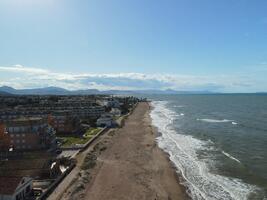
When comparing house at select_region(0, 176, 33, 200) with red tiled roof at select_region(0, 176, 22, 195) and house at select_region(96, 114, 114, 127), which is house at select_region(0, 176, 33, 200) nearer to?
red tiled roof at select_region(0, 176, 22, 195)

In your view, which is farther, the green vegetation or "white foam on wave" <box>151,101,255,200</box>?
the green vegetation

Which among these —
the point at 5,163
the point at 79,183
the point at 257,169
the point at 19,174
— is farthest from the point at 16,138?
the point at 257,169

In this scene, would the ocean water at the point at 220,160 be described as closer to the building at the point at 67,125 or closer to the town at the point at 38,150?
the town at the point at 38,150

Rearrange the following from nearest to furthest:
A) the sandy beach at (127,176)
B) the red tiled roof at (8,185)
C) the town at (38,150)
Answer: the red tiled roof at (8,185) < the town at (38,150) < the sandy beach at (127,176)

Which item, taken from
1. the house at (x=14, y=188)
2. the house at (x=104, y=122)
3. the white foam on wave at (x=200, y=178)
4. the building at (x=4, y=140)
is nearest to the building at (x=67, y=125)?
the house at (x=104, y=122)

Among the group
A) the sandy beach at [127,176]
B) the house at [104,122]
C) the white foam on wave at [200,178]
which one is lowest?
the sandy beach at [127,176]

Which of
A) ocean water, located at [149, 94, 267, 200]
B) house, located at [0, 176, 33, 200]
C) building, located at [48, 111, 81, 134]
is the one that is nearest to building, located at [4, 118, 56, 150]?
building, located at [48, 111, 81, 134]

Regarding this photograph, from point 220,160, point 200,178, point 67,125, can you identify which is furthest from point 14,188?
point 67,125

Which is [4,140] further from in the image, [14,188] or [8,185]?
[14,188]
